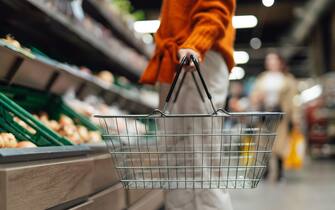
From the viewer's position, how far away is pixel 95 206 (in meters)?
2.47

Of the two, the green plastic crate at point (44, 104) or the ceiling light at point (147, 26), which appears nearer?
the green plastic crate at point (44, 104)

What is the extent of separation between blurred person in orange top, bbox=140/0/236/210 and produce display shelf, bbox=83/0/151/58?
7.41 ft

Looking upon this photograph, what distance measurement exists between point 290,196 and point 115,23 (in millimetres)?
2518

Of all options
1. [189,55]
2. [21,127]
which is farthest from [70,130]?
[189,55]

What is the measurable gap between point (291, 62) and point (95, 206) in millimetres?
29246

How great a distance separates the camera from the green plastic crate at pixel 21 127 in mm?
2207

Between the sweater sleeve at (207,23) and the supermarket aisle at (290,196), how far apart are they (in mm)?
2500

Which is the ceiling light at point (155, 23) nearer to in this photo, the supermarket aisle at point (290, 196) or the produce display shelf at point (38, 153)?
the supermarket aisle at point (290, 196)

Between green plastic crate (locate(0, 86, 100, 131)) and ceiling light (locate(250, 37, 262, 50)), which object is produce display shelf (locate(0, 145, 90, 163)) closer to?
green plastic crate (locate(0, 86, 100, 131))

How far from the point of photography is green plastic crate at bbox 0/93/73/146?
86.9 inches

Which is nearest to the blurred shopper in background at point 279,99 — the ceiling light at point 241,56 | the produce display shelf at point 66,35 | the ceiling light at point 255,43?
the produce display shelf at point 66,35

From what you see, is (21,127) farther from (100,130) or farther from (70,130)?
(100,130)

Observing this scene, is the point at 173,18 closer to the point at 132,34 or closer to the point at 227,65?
the point at 227,65

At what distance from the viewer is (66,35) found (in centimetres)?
388
